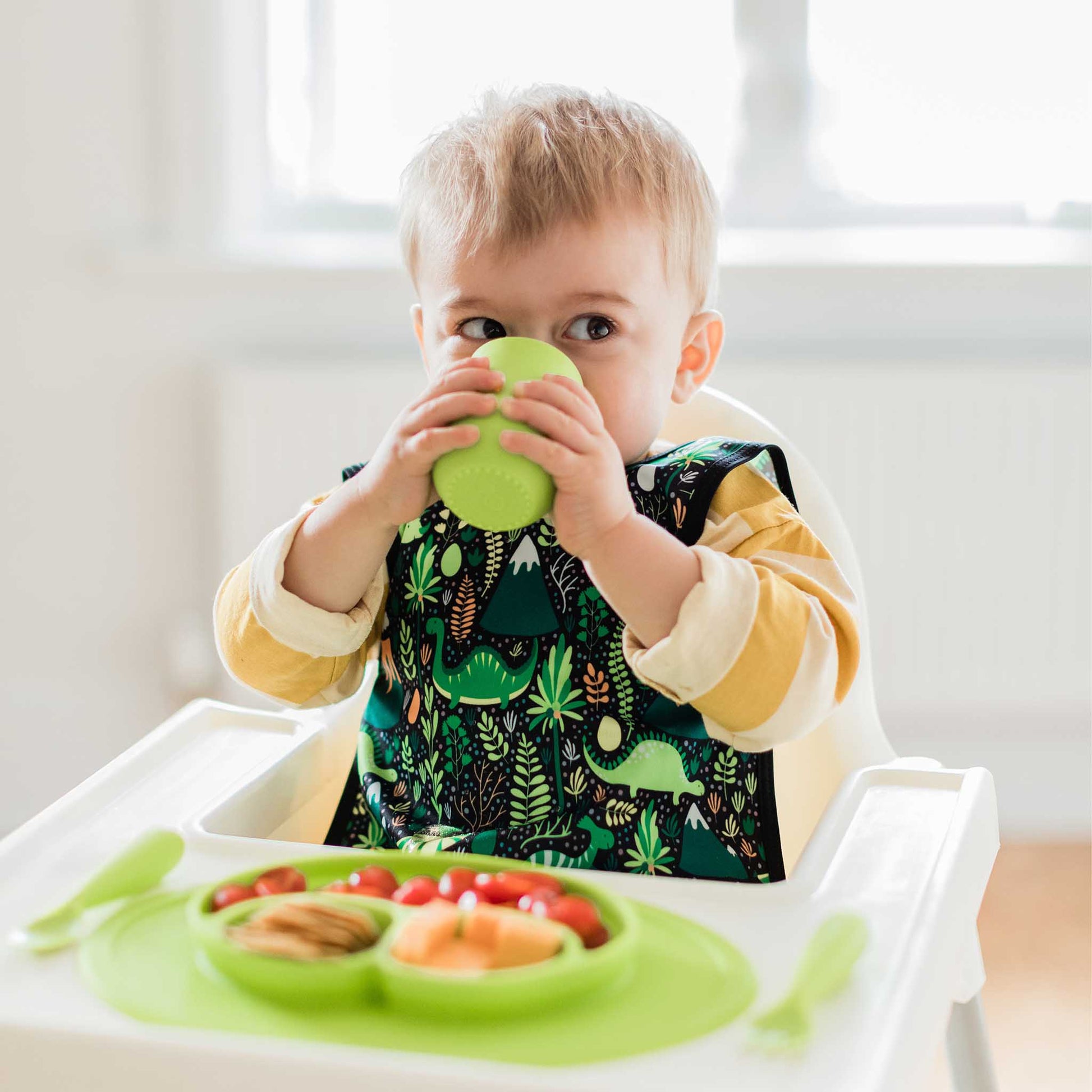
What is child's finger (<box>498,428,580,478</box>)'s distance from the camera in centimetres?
69

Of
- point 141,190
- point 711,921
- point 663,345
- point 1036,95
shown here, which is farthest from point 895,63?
point 711,921

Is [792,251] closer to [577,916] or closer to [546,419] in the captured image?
[546,419]

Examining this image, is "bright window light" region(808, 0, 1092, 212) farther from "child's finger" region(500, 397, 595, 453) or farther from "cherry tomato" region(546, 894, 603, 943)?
"cherry tomato" region(546, 894, 603, 943)

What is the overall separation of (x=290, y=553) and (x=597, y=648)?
0.20 metres

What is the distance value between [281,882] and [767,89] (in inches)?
68.1

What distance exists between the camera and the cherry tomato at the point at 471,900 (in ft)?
1.94

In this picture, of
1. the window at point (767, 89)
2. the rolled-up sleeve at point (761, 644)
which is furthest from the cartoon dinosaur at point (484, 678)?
the window at point (767, 89)

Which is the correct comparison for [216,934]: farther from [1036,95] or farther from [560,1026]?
[1036,95]

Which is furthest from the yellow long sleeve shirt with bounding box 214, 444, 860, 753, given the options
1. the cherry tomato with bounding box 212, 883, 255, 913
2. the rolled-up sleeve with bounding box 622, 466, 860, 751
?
the cherry tomato with bounding box 212, 883, 255, 913

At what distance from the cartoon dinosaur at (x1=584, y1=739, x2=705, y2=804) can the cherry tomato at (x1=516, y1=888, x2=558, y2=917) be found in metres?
0.24

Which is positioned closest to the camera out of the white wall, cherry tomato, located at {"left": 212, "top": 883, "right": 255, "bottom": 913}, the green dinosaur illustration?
cherry tomato, located at {"left": 212, "top": 883, "right": 255, "bottom": 913}

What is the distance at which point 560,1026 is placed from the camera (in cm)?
54

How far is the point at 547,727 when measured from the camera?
2.88 ft

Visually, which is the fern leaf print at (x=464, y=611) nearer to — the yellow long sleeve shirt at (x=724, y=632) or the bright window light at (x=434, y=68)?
the yellow long sleeve shirt at (x=724, y=632)
